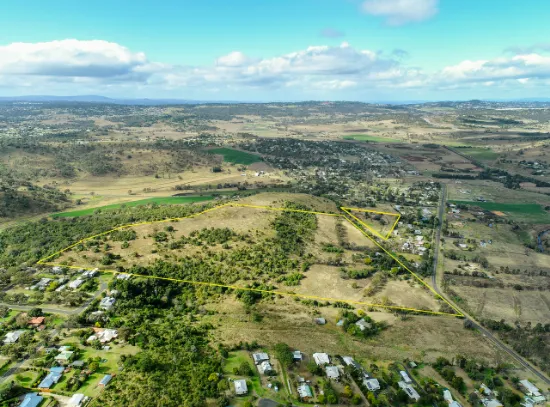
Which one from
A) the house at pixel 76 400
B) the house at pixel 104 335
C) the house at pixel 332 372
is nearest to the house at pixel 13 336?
the house at pixel 104 335

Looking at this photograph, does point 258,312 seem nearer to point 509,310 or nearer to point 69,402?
point 69,402

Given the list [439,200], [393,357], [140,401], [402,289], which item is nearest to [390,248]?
[402,289]

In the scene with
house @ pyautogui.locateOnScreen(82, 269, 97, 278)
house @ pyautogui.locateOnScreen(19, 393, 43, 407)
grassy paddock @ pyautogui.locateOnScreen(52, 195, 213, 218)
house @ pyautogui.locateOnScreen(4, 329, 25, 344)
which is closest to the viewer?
house @ pyautogui.locateOnScreen(19, 393, 43, 407)

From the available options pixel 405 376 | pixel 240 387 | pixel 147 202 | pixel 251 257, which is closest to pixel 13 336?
pixel 240 387

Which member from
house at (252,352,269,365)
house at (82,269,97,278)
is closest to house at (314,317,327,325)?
house at (252,352,269,365)

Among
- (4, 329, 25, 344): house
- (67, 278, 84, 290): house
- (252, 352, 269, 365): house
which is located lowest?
(252, 352, 269, 365): house

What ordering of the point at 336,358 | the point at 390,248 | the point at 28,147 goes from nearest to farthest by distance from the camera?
the point at 336,358 → the point at 390,248 → the point at 28,147

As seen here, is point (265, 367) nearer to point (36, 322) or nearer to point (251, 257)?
point (251, 257)

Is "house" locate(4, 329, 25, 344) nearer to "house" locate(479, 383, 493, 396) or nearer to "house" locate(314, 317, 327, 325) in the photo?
"house" locate(314, 317, 327, 325)
